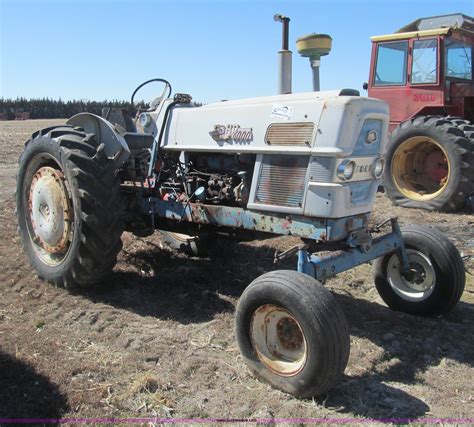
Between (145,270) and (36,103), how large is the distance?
1908 inches

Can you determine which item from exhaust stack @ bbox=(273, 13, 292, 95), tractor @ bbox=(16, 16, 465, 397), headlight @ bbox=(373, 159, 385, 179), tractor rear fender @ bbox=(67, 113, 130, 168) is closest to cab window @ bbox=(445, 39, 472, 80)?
tractor @ bbox=(16, 16, 465, 397)

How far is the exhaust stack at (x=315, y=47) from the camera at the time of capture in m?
5.09

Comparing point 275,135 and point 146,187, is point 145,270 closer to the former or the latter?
point 146,187

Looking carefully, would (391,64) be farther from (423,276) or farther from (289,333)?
(289,333)

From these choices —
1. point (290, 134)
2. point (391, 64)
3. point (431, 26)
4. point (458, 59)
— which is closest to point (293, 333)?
point (290, 134)

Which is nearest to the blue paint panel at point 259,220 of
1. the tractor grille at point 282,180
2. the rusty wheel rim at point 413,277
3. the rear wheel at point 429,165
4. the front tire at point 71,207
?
the tractor grille at point 282,180

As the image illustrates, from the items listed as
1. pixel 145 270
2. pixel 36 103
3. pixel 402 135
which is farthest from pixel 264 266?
pixel 36 103

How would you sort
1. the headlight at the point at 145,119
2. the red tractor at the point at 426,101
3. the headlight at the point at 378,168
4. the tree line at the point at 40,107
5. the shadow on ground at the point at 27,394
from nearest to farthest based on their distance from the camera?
the shadow on ground at the point at 27,394 < the headlight at the point at 378,168 < the headlight at the point at 145,119 < the red tractor at the point at 426,101 < the tree line at the point at 40,107

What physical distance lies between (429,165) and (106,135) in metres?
5.63

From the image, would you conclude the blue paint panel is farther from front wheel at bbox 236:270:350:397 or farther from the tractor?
front wheel at bbox 236:270:350:397

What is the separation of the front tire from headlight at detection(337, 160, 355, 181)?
1813mm

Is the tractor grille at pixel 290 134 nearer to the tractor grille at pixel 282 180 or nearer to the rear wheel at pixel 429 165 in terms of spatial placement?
the tractor grille at pixel 282 180

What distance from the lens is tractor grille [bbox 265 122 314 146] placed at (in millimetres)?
3637

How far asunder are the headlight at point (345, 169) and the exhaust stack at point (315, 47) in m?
1.66
